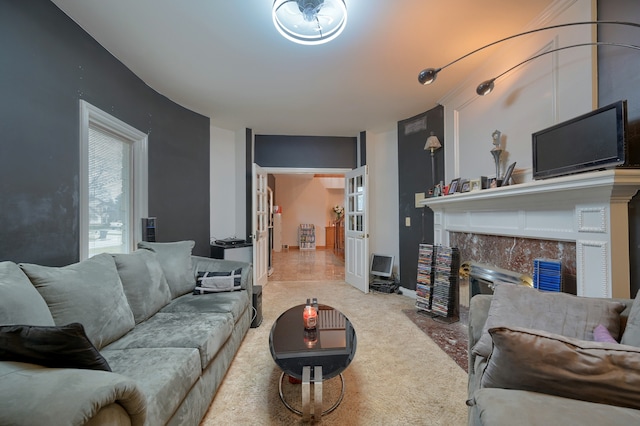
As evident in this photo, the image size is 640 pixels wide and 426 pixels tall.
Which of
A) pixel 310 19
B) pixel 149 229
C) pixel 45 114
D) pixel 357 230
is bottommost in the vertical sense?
pixel 357 230

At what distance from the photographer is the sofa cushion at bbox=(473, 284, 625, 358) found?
3.54 feet

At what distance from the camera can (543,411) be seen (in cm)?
73

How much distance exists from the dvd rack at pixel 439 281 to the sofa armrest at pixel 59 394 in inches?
112

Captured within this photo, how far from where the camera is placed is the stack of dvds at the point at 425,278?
119 inches

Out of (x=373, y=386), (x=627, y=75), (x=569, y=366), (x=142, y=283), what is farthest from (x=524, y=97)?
(x=142, y=283)

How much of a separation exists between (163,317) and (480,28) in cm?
324

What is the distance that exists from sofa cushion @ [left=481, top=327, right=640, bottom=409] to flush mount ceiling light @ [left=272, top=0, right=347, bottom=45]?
6.66 ft

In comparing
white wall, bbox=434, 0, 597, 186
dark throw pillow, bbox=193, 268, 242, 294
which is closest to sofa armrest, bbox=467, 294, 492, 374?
white wall, bbox=434, 0, 597, 186

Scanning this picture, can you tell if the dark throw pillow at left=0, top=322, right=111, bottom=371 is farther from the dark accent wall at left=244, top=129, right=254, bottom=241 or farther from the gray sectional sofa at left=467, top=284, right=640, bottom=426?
the dark accent wall at left=244, top=129, right=254, bottom=241

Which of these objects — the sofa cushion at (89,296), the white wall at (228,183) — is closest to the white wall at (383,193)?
the white wall at (228,183)

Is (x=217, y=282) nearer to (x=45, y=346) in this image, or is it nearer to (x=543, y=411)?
(x=45, y=346)

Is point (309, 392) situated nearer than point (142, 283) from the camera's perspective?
Yes

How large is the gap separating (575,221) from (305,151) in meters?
3.64

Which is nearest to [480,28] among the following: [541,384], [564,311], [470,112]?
[470,112]
